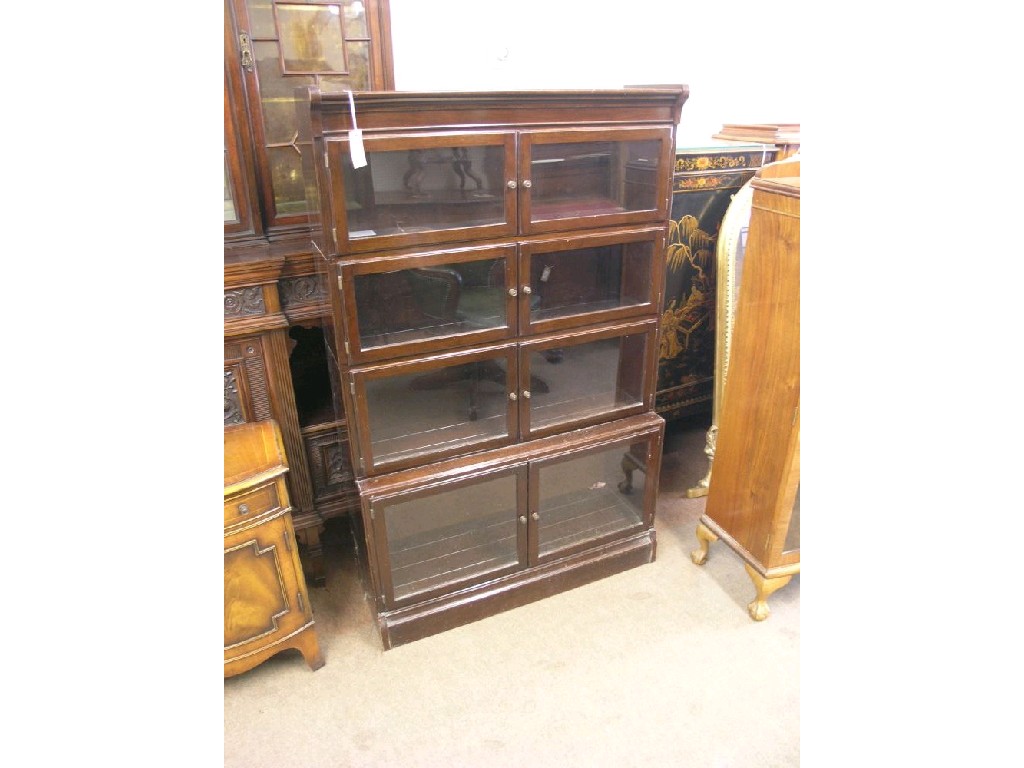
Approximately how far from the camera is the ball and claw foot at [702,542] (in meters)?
1.94

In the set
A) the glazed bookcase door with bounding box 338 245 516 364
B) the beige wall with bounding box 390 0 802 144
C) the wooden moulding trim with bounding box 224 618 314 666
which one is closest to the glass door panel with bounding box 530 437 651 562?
the glazed bookcase door with bounding box 338 245 516 364

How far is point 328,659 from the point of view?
5.49 ft

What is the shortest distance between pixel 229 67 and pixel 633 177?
102cm

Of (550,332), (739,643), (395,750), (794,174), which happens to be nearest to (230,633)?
(395,750)

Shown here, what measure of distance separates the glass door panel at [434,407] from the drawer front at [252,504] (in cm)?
23

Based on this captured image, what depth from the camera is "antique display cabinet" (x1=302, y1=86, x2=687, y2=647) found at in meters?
1.36

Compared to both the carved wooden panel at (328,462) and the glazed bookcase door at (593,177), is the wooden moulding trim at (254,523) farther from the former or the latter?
the glazed bookcase door at (593,177)

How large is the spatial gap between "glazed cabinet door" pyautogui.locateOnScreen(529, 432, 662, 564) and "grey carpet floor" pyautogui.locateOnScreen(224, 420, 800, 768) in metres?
0.15

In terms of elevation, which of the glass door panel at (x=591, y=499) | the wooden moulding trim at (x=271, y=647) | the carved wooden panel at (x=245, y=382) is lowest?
the wooden moulding trim at (x=271, y=647)

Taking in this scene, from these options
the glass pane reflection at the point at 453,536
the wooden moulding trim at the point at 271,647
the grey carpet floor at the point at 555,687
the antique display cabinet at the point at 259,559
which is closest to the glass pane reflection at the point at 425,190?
the antique display cabinet at the point at 259,559

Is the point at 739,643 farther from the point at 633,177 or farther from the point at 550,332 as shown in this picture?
the point at 633,177

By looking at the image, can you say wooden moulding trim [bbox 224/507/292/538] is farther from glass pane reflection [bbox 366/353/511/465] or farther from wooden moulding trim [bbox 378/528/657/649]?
wooden moulding trim [bbox 378/528/657/649]

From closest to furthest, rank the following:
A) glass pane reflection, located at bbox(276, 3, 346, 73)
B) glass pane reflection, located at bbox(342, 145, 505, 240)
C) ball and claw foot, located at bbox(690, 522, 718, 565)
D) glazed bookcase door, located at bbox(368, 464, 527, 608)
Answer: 1. glass pane reflection, located at bbox(342, 145, 505, 240)
2. glass pane reflection, located at bbox(276, 3, 346, 73)
3. glazed bookcase door, located at bbox(368, 464, 527, 608)
4. ball and claw foot, located at bbox(690, 522, 718, 565)

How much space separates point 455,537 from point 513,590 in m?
0.22
